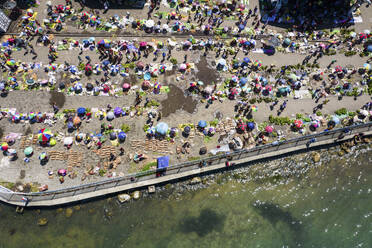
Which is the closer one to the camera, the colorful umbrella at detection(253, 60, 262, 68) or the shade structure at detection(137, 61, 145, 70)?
the shade structure at detection(137, 61, 145, 70)

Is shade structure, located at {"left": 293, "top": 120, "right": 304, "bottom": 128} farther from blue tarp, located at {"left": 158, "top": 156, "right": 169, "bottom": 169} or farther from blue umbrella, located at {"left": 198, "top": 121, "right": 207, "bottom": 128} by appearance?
blue tarp, located at {"left": 158, "top": 156, "right": 169, "bottom": 169}

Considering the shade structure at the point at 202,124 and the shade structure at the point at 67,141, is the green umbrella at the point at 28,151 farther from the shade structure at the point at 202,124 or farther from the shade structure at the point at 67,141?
the shade structure at the point at 202,124

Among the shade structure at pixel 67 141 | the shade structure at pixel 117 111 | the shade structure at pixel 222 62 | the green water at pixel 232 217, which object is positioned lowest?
the green water at pixel 232 217

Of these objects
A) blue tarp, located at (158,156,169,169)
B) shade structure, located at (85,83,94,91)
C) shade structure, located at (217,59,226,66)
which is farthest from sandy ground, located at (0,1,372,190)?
blue tarp, located at (158,156,169,169)

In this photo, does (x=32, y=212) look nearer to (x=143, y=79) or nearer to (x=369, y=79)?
(x=143, y=79)

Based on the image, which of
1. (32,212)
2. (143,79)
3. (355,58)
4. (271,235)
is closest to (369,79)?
(355,58)

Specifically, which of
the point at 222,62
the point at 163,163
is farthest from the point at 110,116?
the point at 222,62

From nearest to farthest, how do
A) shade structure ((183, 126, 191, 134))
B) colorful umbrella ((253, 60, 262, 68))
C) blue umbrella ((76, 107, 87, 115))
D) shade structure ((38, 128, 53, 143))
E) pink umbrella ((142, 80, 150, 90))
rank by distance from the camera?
shade structure ((38, 128, 53, 143)) < blue umbrella ((76, 107, 87, 115)) < shade structure ((183, 126, 191, 134)) < pink umbrella ((142, 80, 150, 90)) < colorful umbrella ((253, 60, 262, 68))

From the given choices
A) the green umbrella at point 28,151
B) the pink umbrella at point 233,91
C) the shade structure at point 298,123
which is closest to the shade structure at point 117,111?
the green umbrella at point 28,151

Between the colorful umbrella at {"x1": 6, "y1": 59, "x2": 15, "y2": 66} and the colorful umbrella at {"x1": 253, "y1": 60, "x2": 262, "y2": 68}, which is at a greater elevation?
the colorful umbrella at {"x1": 253, "y1": 60, "x2": 262, "y2": 68}

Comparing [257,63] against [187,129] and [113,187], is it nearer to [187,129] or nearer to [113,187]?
[187,129]
